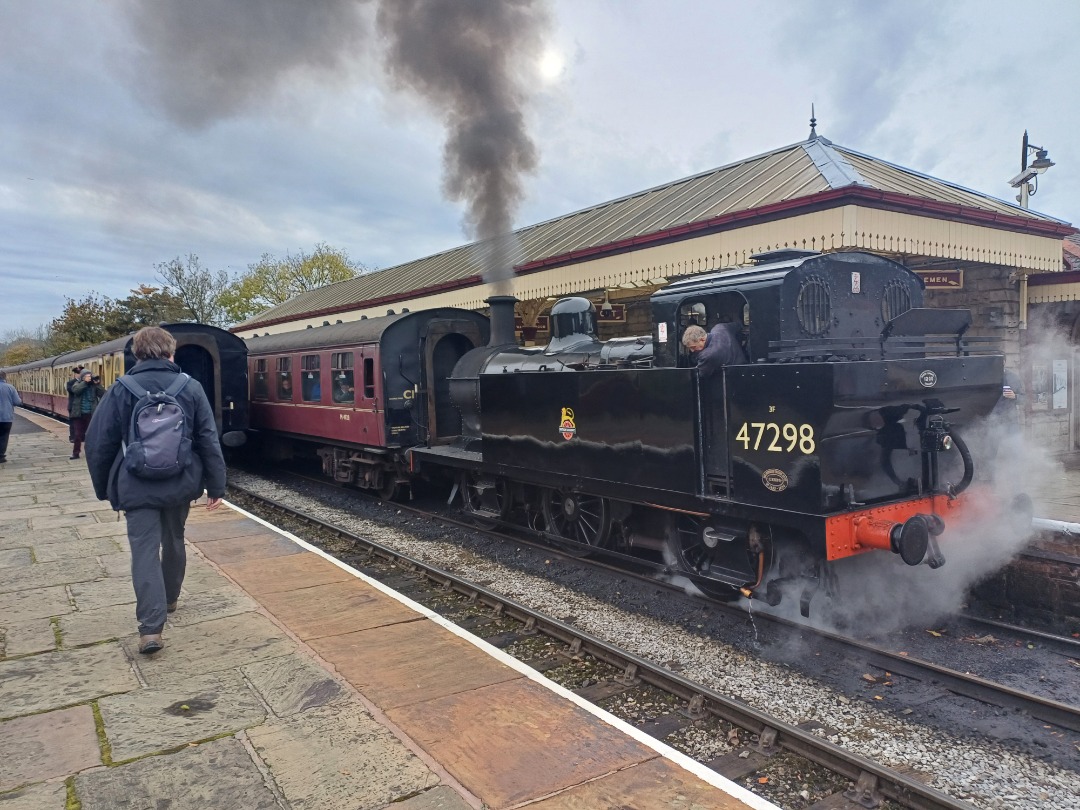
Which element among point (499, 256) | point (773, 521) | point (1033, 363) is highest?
point (499, 256)

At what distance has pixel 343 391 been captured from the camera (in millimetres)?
10891

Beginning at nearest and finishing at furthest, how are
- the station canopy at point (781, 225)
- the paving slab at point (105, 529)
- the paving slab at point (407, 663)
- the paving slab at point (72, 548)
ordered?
the paving slab at point (407, 663) < the paving slab at point (72, 548) < the paving slab at point (105, 529) < the station canopy at point (781, 225)

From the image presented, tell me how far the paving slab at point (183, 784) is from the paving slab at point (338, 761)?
10 centimetres

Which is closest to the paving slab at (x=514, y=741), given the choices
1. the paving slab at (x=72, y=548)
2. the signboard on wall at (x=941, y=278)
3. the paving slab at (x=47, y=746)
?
the paving slab at (x=47, y=746)

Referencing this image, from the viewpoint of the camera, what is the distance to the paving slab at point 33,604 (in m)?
4.80

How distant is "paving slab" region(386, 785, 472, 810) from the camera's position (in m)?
2.65

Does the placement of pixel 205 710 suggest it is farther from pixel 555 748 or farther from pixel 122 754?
pixel 555 748

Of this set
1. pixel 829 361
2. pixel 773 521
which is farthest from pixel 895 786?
pixel 829 361

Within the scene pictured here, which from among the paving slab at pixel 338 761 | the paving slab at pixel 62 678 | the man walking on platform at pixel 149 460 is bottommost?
the paving slab at pixel 338 761

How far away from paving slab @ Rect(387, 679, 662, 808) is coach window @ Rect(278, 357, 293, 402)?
404 inches

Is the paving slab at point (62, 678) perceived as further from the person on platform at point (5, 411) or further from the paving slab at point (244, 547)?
the person on platform at point (5, 411)

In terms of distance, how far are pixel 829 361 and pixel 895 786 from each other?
2.37 metres

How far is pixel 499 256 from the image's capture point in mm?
11492

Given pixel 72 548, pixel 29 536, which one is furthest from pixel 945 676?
pixel 29 536
